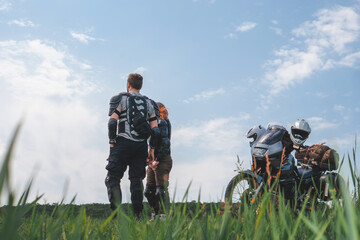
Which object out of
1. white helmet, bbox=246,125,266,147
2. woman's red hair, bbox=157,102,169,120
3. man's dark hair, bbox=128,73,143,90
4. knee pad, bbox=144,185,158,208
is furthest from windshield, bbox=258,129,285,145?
knee pad, bbox=144,185,158,208

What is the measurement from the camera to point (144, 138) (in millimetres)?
6480

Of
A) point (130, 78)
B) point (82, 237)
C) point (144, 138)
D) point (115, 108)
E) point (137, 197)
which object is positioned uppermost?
point (130, 78)

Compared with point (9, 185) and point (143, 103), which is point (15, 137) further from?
point (143, 103)

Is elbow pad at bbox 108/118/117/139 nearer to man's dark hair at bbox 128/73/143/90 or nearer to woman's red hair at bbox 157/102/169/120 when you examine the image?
man's dark hair at bbox 128/73/143/90

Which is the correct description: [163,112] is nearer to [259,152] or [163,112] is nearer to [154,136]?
[154,136]

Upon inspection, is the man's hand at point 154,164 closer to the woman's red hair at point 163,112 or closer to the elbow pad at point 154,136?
the elbow pad at point 154,136

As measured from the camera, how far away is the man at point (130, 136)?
635 centimetres

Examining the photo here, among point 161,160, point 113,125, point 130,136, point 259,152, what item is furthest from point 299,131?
point 113,125

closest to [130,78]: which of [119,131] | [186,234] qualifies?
[119,131]

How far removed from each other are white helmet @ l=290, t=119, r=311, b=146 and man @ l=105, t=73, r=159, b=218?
2502 millimetres

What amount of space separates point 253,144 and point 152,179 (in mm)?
2406

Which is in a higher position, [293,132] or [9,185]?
[293,132]

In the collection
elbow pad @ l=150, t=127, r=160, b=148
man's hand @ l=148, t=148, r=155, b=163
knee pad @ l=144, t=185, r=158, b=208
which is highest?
elbow pad @ l=150, t=127, r=160, b=148

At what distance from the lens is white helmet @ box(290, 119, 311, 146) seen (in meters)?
6.82
